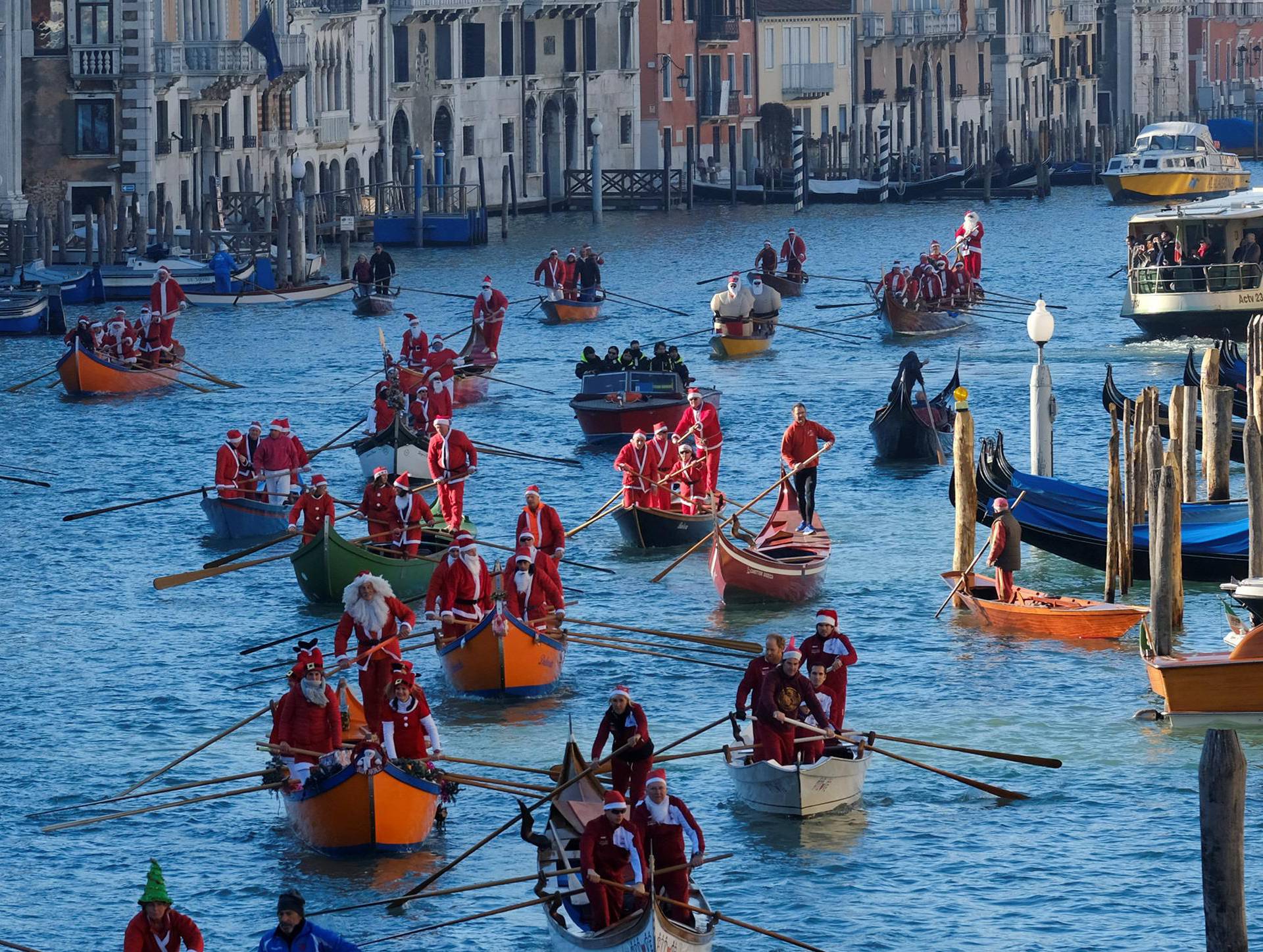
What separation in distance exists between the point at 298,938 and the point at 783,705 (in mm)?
5182

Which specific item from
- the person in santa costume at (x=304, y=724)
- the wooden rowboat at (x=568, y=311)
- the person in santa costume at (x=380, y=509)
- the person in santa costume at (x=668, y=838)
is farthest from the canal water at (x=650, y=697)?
the wooden rowboat at (x=568, y=311)

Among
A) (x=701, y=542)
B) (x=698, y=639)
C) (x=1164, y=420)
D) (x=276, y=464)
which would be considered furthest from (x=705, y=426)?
(x=1164, y=420)

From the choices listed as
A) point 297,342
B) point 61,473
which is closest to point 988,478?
point 61,473

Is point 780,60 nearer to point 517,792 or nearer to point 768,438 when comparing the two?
point 768,438

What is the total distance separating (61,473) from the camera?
35.2 m

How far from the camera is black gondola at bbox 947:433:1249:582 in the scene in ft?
84.2

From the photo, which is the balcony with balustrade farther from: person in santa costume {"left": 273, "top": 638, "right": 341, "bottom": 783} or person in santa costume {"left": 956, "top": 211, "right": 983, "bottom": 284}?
person in santa costume {"left": 273, "top": 638, "right": 341, "bottom": 783}

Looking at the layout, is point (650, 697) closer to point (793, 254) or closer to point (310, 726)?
point (310, 726)

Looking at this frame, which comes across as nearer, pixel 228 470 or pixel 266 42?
pixel 228 470

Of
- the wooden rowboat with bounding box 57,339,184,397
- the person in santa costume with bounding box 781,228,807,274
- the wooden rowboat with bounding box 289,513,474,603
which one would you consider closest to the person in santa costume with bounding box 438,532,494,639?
the wooden rowboat with bounding box 289,513,474,603

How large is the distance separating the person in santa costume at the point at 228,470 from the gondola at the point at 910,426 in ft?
30.5

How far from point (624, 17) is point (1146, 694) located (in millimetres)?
66931

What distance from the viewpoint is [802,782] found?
59.9ft

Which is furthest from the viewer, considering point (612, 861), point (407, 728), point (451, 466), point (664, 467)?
point (664, 467)
